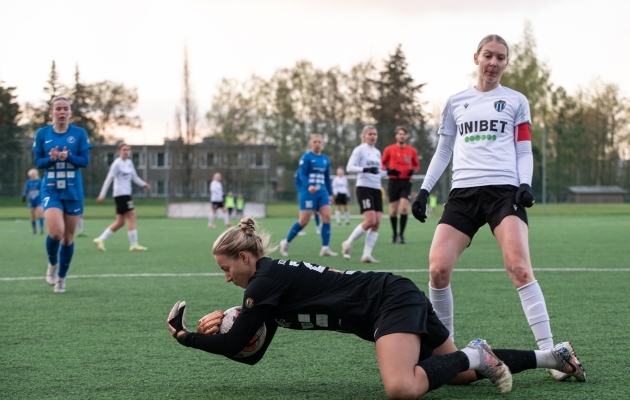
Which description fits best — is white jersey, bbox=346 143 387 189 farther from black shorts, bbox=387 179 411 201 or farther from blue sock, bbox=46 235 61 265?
blue sock, bbox=46 235 61 265

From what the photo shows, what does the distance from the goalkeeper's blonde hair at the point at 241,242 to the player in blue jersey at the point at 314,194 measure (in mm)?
9153

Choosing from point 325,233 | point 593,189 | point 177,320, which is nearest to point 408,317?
point 177,320

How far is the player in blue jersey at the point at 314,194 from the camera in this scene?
13594 mm

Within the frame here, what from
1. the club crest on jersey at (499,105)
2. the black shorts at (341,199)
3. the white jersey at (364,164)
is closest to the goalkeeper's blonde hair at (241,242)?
the club crest on jersey at (499,105)

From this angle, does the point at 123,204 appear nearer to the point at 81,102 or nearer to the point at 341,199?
the point at 341,199

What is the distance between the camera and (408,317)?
4094 millimetres

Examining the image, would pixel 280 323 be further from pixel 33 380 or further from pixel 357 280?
pixel 33 380

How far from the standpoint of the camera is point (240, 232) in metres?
4.30

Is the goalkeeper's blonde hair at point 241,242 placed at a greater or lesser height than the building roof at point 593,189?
greater

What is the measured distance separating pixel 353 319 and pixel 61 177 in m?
5.45

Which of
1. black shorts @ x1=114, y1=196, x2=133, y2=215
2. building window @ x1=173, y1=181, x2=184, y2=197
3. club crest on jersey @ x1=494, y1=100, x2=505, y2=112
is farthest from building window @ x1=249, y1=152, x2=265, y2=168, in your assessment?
club crest on jersey @ x1=494, y1=100, x2=505, y2=112

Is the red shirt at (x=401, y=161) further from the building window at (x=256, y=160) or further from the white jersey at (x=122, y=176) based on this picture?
the building window at (x=256, y=160)

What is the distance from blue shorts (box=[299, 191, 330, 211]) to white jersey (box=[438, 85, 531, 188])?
27.7 ft

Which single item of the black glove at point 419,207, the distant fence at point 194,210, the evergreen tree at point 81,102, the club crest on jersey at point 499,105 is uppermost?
the evergreen tree at point 81,102
